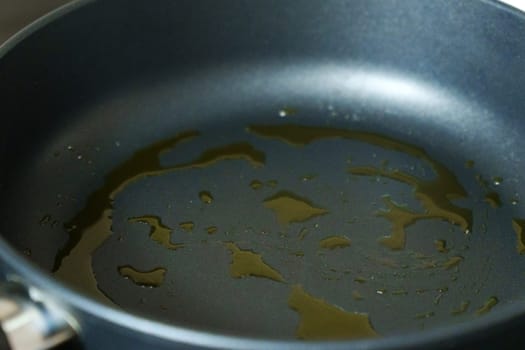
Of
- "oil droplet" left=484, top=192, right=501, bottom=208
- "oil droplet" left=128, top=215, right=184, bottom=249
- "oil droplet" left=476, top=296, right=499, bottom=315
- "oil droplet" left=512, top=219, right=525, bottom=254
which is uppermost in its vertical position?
"oil droplet" left=484, top=192, right=501, bottom=208

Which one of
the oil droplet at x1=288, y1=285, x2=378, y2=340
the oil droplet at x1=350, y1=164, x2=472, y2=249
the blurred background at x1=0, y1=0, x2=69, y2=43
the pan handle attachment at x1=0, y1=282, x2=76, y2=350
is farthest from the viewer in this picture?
the blurred background at x1=0, y1=0, x2=69, y2=43

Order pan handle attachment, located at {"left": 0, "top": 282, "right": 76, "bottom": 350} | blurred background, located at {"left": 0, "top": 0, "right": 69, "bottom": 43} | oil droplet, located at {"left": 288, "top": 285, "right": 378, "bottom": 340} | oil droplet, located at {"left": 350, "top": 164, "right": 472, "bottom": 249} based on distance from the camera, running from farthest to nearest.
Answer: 1. blurred background, located at {"left": 0, "top": 0, "right": 69, "bottom": 43}
2. oil droplet, located at {"left": 350, "top": 164, "right": 472, "bottom": 249}
3. oil droplet, located at {"left": 288, "top": 285, "right": 378, "bottom": 340}
4. pan handle attachment, located at {"left": 0, "top": 282, "right": 76, "bottom": 350}

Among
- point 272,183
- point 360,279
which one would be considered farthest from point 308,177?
point 360,279

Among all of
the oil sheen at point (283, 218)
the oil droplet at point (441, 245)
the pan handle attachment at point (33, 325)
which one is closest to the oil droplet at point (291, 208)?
the oil sheen at point (283, 218)

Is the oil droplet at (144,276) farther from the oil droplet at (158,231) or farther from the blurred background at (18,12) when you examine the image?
the blurred background at (18,12)

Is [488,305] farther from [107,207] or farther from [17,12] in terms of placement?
[17,12]

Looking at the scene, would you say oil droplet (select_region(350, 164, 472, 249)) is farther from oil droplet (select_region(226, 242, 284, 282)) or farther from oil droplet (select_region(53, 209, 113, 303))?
oil droplet (select_region(53, 209, 113, 303))

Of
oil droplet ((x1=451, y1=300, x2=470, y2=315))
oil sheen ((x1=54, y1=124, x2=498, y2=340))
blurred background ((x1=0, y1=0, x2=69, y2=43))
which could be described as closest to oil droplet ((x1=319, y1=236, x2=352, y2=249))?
oil sheen ((x1=54, y1=124, x2=498, y2=340))
